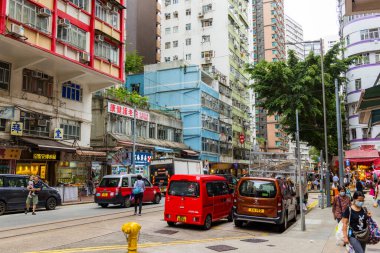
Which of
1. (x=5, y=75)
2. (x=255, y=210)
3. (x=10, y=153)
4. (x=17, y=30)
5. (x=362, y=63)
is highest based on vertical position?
(x=362, y=63)

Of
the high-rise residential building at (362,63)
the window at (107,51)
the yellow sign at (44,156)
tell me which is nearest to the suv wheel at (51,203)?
the yellow sign at (44,156)

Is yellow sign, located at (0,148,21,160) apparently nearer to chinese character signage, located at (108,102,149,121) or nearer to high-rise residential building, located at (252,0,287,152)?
chinese character signage, located at (108,102,149,121)

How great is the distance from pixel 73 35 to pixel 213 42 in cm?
3604

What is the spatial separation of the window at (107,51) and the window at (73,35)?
166cm

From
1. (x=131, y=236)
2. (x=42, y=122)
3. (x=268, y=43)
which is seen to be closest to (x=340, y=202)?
(x=131, y=236)

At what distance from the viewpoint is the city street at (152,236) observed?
9766 mm

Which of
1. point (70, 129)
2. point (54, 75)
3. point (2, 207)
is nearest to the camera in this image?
point (2, 207)

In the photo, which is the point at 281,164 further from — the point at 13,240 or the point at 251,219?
the point at 13,240

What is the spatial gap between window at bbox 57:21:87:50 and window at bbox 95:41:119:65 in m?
1.66

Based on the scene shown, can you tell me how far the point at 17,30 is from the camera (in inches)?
872

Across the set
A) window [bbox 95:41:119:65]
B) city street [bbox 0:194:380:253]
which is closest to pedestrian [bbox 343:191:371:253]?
city street [bbox 0:194:380:253]

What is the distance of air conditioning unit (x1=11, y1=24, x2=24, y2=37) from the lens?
72.0 feet

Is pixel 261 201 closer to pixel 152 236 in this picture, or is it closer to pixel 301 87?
pixel 152 236

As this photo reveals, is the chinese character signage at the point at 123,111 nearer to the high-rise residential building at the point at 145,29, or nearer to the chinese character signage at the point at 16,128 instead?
the chinese character signage at the point at 16,128
